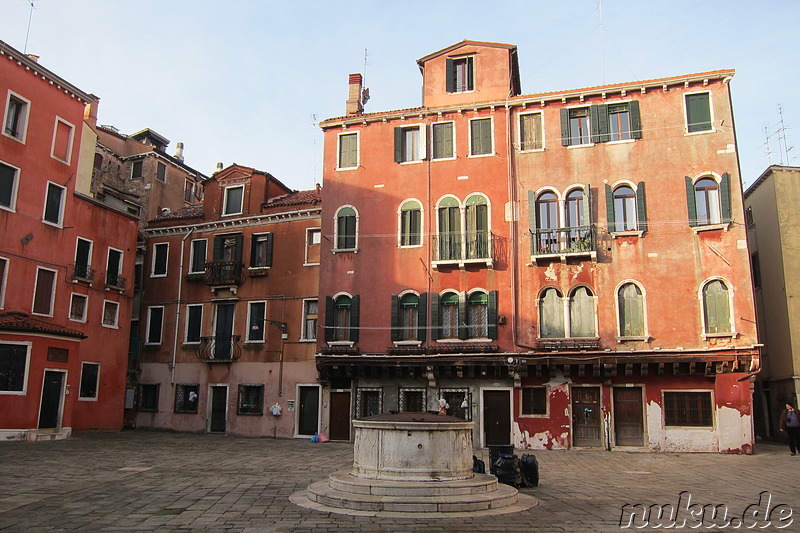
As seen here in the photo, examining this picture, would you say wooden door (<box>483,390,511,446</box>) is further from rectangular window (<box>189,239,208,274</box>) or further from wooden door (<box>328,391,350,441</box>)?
rectangular window (<box>189,239,208,274</box>)

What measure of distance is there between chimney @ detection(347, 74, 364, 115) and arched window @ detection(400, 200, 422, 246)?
236 inches

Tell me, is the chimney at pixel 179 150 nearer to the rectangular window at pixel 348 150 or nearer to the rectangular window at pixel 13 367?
the rectangular window at pixel 348 150

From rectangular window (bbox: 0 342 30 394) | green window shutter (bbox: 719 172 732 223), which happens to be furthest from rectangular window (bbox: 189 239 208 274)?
green window shutter (bbox: 719 172 732 223)

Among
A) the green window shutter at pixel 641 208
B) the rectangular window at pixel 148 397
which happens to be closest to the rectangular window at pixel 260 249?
the rectangular window at pixel 148 397

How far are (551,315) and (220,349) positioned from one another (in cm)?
1550

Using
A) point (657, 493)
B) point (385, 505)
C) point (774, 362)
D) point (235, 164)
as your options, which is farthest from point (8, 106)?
point (774, 362)

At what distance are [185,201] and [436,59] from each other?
20906 mm

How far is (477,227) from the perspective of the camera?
27.9 metres

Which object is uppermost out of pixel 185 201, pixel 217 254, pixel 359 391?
pixel 185 201

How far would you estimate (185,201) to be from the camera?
142 ft

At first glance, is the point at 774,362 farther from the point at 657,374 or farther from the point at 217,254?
the point at 217,254

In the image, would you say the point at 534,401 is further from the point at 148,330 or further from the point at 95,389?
the point at 148,330

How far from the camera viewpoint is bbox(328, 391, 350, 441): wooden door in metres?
28.6

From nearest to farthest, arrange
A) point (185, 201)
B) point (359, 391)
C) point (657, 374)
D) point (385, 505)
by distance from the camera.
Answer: point (385, 505) < point (657, 374) < point (359, 391) < point (185, 201)
